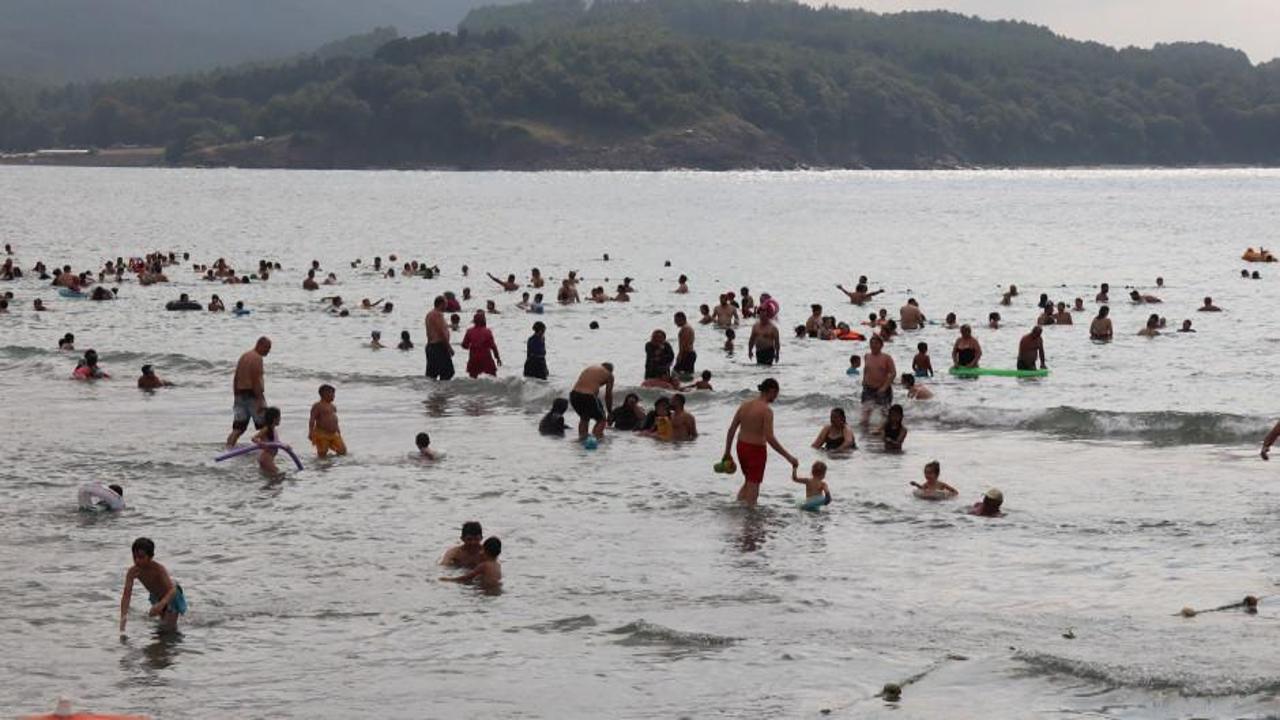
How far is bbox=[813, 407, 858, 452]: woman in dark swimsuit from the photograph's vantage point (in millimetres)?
24203

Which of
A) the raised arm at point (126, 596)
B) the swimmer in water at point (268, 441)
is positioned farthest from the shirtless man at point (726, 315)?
the raised arm at point (126, 596)

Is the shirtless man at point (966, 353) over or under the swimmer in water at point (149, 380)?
over

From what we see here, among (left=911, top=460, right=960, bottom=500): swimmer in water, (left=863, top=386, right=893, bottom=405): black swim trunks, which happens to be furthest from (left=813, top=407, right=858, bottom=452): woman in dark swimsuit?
(left=911, top=460, right=960, bottom=500): swimmer in water

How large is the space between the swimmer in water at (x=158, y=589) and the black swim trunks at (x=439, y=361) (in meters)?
15.9

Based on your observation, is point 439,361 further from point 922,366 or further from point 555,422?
point 922,366

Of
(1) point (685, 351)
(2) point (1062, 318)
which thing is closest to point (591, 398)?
(1) point (685, 351)

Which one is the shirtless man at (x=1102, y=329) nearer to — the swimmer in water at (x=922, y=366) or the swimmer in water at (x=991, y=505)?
the swimmer in water at (x=922, y=366)

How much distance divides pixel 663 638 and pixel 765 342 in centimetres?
2079

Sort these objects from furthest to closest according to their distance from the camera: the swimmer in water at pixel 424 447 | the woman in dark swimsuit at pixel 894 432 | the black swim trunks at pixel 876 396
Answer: the black swim trunks at pixel 876 396 < the woman in dark swimsuit at pixel 894 432 < the swimmer in water at pixel 424 447

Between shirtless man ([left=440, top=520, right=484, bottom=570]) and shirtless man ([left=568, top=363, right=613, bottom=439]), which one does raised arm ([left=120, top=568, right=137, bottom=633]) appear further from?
shirtless man ([left=568, top=363, right=613, bottom=439])

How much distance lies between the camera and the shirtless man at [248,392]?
2344cm

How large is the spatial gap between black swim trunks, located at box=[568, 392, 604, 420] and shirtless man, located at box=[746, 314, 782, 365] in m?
10.7

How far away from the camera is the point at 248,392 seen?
23.5 meters

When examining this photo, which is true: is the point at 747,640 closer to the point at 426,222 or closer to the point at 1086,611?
the point at 1086,611
